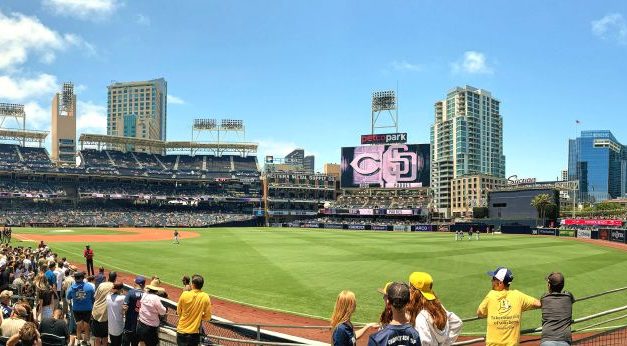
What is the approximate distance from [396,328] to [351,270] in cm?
2280

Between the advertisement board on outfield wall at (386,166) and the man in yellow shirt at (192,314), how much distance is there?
84.2 m

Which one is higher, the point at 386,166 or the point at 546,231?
the point at 386,166

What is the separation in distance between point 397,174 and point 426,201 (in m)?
10.4

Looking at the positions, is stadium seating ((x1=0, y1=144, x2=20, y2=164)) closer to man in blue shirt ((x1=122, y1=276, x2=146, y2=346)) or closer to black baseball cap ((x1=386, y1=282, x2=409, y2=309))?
man in blue shirt ((x1=122, y1=276, x2=146, y2=346))

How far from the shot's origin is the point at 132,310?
9.18 metres

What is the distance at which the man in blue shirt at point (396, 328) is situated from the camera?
412cm

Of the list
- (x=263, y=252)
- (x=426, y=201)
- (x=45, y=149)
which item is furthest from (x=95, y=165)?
(x=263, y=252)

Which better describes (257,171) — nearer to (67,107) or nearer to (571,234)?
(67,107)

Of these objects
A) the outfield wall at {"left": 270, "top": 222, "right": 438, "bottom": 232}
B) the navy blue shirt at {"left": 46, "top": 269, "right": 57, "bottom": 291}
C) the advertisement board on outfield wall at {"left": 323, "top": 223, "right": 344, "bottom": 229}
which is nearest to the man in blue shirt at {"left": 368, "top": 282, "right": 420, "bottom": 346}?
the navy blue shirt at {"left": 46, "top": 269, "right": 57, "bottom": 291}

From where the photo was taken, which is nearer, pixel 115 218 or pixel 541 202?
pixel 115 218

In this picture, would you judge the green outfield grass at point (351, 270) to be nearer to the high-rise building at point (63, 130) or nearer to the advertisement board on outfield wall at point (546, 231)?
the advertisement board on outfield wall at point (546, 231)

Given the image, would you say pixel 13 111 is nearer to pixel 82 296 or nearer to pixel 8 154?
pixel 8 154

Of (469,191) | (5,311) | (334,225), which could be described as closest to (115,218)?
(334,225)

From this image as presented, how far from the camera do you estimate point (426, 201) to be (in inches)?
3856
